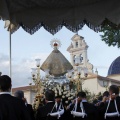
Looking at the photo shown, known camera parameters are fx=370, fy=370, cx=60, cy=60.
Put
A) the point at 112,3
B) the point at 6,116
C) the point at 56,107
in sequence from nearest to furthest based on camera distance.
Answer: the point at 6,116 → the point at 112,3 → the point at 56,107

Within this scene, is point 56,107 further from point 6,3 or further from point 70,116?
point 6,3

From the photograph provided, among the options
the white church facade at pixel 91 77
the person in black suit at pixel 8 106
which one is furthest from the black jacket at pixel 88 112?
the white church facade at pixel 91 77

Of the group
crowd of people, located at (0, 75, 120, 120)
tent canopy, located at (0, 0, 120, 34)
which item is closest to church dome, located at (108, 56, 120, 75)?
crowd of people, located at (0, 75, 120, 120)

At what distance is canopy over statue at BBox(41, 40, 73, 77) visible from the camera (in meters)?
41.1

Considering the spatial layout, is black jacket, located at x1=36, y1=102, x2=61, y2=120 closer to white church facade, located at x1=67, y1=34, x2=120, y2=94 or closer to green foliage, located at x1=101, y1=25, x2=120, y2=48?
green foliage, located at x1=101, y1=25, x2=120, y2=48

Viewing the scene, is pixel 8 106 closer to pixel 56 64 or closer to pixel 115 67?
pixel 56 64

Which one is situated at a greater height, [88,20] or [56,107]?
[88,20]

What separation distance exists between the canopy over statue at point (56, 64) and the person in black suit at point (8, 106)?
35.5 metres

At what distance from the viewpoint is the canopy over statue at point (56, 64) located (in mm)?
41062

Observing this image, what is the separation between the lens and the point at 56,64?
42.0m

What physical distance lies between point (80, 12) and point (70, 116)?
7.69 ft

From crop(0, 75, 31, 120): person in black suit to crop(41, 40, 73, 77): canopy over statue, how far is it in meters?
35.5

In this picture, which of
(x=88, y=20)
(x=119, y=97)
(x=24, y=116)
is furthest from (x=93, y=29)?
(x=24, y=116)

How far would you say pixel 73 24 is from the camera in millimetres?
8289
